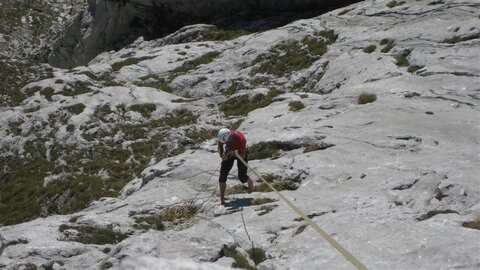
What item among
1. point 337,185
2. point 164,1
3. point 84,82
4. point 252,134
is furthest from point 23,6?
point 337,185

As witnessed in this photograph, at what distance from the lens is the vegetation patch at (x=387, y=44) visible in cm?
3006

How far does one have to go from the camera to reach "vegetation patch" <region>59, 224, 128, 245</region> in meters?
14.1

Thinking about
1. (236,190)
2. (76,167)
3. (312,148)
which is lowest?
(76,167)

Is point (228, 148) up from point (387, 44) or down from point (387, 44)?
down

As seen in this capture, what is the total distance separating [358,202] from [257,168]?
5.85 m

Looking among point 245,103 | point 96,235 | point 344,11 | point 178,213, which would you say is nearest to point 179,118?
point 245,103

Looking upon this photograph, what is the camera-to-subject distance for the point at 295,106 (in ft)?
88.1

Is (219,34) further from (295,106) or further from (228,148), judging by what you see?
(228,148)

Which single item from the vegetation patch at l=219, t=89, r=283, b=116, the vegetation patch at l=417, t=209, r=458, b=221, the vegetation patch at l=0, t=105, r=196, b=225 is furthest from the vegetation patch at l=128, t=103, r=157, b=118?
the vegetation patch at l=417, t=209, r=458, b=221

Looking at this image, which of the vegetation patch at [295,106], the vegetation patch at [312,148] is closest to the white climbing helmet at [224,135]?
the vegetation patch at [312,148]

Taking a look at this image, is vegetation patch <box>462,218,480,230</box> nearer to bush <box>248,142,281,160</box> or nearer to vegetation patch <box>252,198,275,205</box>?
vegetation patch <box>252,198,275,205</box>

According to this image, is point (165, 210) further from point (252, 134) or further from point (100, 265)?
point (252, 134)

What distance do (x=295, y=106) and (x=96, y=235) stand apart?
15.7m

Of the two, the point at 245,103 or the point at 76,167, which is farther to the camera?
the point at 245,103
